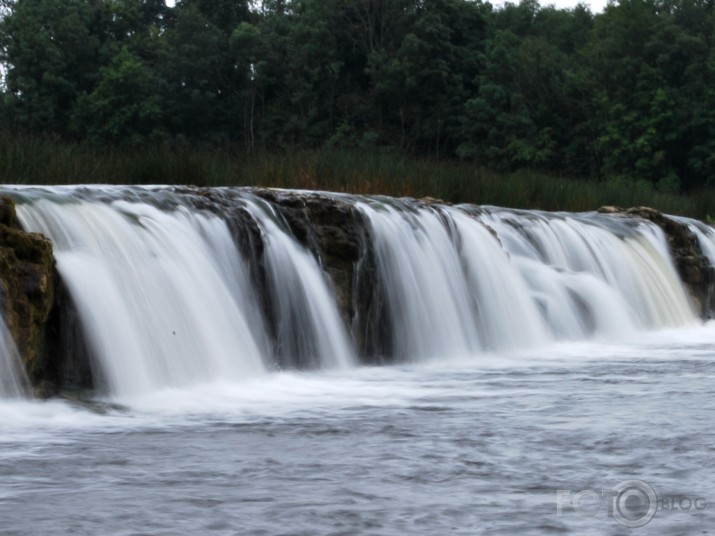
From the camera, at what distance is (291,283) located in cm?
1108

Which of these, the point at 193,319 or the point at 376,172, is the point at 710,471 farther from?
the point at 376,172

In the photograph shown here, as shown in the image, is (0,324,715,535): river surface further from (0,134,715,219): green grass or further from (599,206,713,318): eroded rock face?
(599,206,713,318): eroded rock face

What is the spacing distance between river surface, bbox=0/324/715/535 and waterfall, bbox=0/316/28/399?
0.63ft

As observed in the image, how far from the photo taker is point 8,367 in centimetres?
Result: 788

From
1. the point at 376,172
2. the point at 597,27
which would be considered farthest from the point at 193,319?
the point at 597,27

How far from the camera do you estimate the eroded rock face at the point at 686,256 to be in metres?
19.5

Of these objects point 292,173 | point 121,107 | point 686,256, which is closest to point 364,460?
point 292,173

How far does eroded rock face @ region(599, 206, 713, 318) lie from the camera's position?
19469 millimetres

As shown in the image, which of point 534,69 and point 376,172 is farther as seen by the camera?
point 534,69

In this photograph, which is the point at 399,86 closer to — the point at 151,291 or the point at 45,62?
the point at 45,62

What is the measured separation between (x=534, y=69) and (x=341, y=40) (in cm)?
797

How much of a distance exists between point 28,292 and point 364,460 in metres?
3.03

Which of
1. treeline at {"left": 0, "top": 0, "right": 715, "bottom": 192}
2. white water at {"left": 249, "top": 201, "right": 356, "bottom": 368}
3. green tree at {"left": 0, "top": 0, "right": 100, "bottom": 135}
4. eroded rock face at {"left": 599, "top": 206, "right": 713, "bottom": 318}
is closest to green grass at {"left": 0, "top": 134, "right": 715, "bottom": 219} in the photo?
eroded rock face at {"left": 599, "top": 206, "right": 713, "bottom": 318}

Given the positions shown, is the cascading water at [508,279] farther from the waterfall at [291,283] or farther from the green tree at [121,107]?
the green tree at [121,107]
